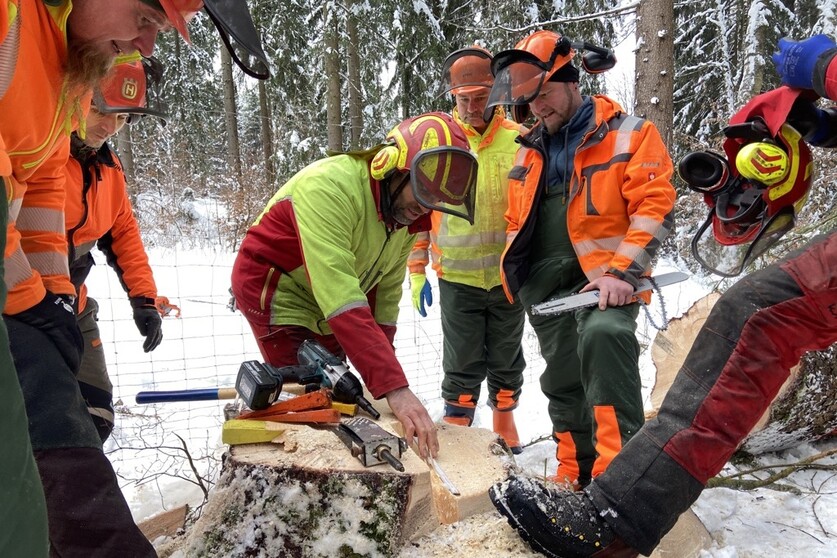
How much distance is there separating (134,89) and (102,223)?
0.78m

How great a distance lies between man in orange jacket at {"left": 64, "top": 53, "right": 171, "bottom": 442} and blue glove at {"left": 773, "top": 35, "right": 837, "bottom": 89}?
2083mm

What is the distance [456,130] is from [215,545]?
178 centimetres

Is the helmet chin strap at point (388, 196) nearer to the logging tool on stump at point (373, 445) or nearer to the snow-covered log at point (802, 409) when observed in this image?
the logging tool on stump at point (373, 445)

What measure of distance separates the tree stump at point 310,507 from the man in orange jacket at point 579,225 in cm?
96

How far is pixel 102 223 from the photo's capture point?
8.73 ft

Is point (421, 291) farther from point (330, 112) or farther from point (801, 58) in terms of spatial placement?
point (330, 112)

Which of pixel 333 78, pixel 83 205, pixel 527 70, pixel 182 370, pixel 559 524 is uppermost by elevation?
pixel 333 78

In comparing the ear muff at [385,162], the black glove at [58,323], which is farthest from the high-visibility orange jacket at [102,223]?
the ear muff at [385,162]

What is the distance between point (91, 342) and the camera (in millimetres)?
2607

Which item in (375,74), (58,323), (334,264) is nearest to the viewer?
(58,323)

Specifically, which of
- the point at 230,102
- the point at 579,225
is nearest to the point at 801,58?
the point at 579,225

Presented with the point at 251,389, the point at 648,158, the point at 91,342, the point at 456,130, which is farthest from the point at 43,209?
the point at 648,158

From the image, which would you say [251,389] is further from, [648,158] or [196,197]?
[196,197]

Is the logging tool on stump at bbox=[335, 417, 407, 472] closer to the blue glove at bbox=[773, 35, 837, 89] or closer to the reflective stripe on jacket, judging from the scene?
the reflective stripe on jacket
